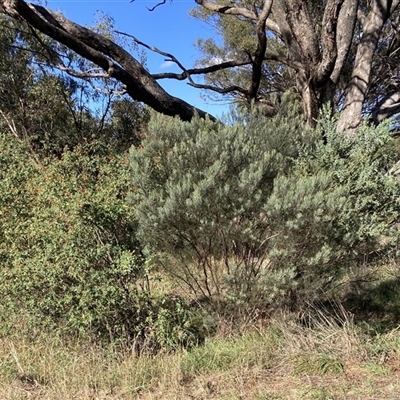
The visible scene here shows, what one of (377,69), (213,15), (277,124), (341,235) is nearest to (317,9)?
(377,69)

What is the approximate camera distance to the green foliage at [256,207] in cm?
402

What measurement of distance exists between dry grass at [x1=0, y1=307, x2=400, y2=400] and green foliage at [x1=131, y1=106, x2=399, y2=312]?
0.44 metres

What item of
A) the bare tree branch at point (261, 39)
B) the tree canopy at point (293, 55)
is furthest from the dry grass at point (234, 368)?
the bare tree branch at point (261, 39)

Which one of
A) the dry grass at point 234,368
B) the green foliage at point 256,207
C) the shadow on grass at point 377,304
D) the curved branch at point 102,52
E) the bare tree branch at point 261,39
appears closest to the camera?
the dry grass at point 234,368

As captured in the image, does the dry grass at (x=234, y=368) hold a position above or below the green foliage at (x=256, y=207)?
below

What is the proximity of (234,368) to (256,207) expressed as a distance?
1.44 m

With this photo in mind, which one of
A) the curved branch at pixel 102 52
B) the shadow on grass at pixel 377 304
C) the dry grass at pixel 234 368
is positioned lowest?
the dry grass at pixel 234 368

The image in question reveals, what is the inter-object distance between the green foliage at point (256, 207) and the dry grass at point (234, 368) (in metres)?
0.44

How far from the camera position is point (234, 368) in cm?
386

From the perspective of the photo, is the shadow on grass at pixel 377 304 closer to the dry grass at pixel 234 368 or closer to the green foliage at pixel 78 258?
the dry grass at pixel 234 368

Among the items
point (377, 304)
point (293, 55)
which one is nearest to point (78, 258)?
point (377, 304)

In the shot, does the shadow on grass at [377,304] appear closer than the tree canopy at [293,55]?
Yes

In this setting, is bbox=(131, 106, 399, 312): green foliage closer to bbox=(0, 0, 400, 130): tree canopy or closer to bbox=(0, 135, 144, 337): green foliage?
bbox=(0, 135, 144, 337): green foliage

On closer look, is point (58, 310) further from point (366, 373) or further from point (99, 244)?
point (366, 373)
